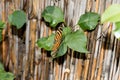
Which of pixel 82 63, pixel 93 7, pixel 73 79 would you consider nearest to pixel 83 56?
pixel 82 63

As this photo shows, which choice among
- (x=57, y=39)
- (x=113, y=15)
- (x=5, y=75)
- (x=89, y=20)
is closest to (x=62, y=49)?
(x=57, y=39)

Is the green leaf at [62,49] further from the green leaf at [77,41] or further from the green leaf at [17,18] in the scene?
the green leaf at [17,18]

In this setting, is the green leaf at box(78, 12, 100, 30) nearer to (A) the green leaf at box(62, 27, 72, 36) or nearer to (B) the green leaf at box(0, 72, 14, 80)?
(A) the green leaf at box(62, 27, 72, 36)

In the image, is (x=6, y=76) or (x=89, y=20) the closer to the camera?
(x=89, y=20)

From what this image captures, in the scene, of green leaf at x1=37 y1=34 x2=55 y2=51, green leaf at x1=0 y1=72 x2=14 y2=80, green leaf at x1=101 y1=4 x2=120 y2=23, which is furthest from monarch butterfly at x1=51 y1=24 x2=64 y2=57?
green leaf at x1=101 y1=4 x2=120 y2=23

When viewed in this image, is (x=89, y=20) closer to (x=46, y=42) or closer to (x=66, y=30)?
(x=66, y=30)

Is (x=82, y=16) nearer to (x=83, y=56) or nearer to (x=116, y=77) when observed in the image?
(x=83, y=56)
